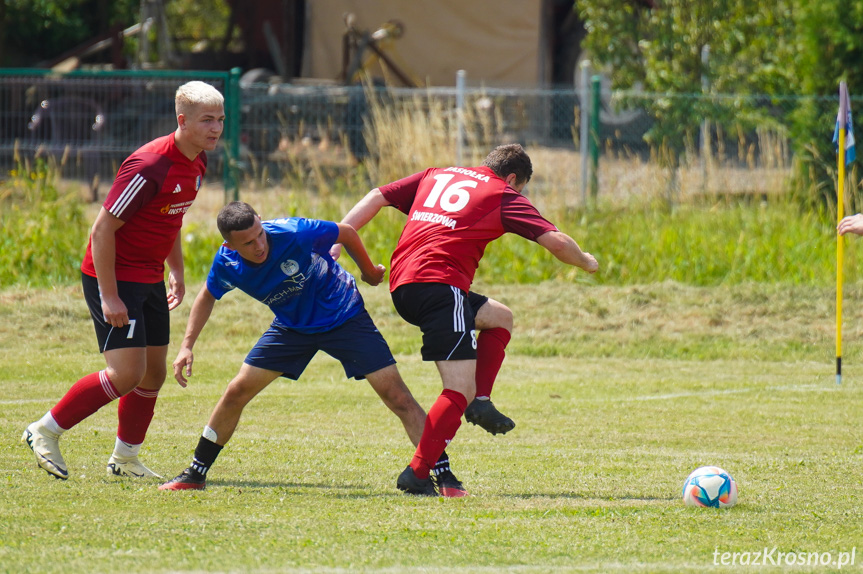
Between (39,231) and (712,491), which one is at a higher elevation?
(712,491)

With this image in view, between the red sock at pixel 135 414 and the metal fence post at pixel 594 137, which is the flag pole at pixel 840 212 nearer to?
the metal fence post at pixel 594 137

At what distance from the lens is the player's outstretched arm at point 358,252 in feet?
19.0

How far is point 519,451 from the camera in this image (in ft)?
23.1

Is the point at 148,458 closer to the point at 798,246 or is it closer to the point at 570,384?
the point at 570,384

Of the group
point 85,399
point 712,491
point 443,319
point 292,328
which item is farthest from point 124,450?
point 712,491

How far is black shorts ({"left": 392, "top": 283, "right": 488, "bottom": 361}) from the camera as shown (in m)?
5.65

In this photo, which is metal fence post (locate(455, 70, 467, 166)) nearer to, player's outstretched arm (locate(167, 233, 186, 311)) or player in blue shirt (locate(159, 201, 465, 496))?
player's outstretched arm (locate(167, 233, 186, 311))

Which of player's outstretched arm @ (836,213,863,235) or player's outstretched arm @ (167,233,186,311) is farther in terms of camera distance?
player's outstretched arm @ (836,213,863,235)

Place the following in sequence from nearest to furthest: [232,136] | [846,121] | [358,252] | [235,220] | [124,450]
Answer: [235,220], [358,252], [124,450], [846,121], [232,136]

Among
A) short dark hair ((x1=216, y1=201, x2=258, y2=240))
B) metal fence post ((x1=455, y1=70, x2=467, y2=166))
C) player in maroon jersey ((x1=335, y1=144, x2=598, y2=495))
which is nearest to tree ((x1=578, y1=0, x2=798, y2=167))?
metal fence post ((x1=455, y1=70, x2=467, y2=166))

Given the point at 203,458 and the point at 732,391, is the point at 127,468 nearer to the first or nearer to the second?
the point at 203,458

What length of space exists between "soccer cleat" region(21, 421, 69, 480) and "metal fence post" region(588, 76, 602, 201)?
Result: 9.67 metres

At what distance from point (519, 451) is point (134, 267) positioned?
2.71 metres

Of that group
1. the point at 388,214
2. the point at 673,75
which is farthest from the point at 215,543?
the point at 673,75
